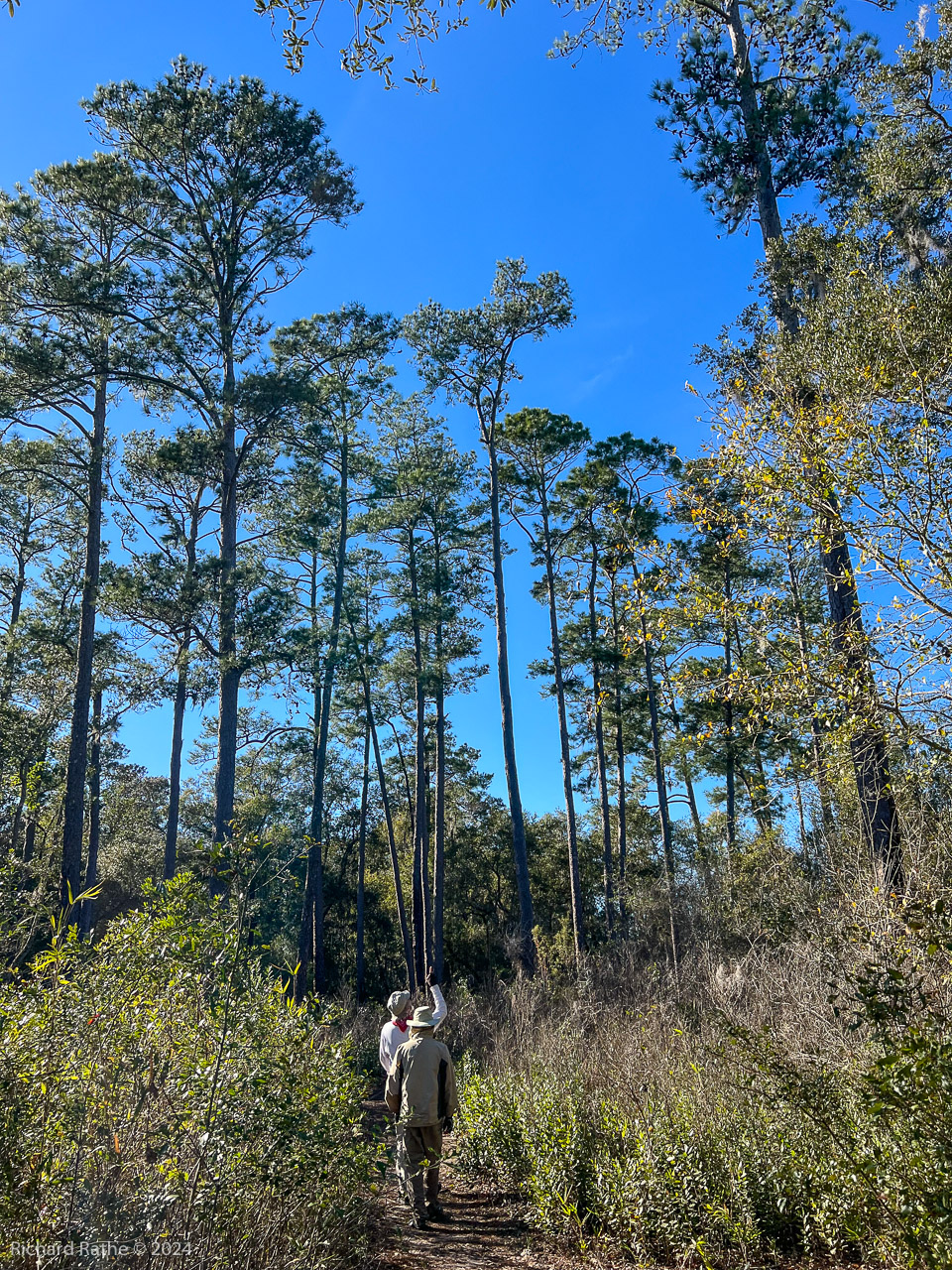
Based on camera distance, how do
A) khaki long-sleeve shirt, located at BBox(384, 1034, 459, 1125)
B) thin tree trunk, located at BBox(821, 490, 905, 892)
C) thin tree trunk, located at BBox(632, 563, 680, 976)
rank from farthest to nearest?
thin tree trunk, located at BBox(632, 563, 680, 976) < khaki long-sleeve shirt, located at BBox(384, 1034, 459, 1125) < thin tree trunk, located at BBox(821, 490, 905, 892)

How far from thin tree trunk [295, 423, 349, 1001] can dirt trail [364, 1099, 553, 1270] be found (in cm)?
952

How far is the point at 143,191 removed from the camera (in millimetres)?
14031

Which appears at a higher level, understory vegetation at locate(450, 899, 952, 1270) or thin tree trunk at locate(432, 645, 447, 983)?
thin tree trunk at locate(432, 645, 447, 983)

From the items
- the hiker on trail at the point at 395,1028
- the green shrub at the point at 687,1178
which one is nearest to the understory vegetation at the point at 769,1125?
the green shrub at the point at 687,1178

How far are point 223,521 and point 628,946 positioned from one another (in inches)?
434

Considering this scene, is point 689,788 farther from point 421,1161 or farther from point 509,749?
point 421,1161

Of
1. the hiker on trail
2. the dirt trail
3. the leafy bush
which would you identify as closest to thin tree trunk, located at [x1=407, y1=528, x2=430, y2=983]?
the hiker on trail

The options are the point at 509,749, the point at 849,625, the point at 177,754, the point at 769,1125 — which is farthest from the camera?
the point at 177,754

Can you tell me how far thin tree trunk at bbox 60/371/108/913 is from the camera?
12.6 metres

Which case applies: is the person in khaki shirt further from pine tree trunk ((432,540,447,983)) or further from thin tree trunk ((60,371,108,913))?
pine tree trunk ((432,540,447,983))

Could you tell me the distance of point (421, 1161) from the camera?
18.6 feet

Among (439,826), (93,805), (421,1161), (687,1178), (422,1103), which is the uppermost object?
(93,805)

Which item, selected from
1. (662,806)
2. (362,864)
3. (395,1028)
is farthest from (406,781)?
(395,1028)

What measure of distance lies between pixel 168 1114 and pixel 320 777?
577 inches
